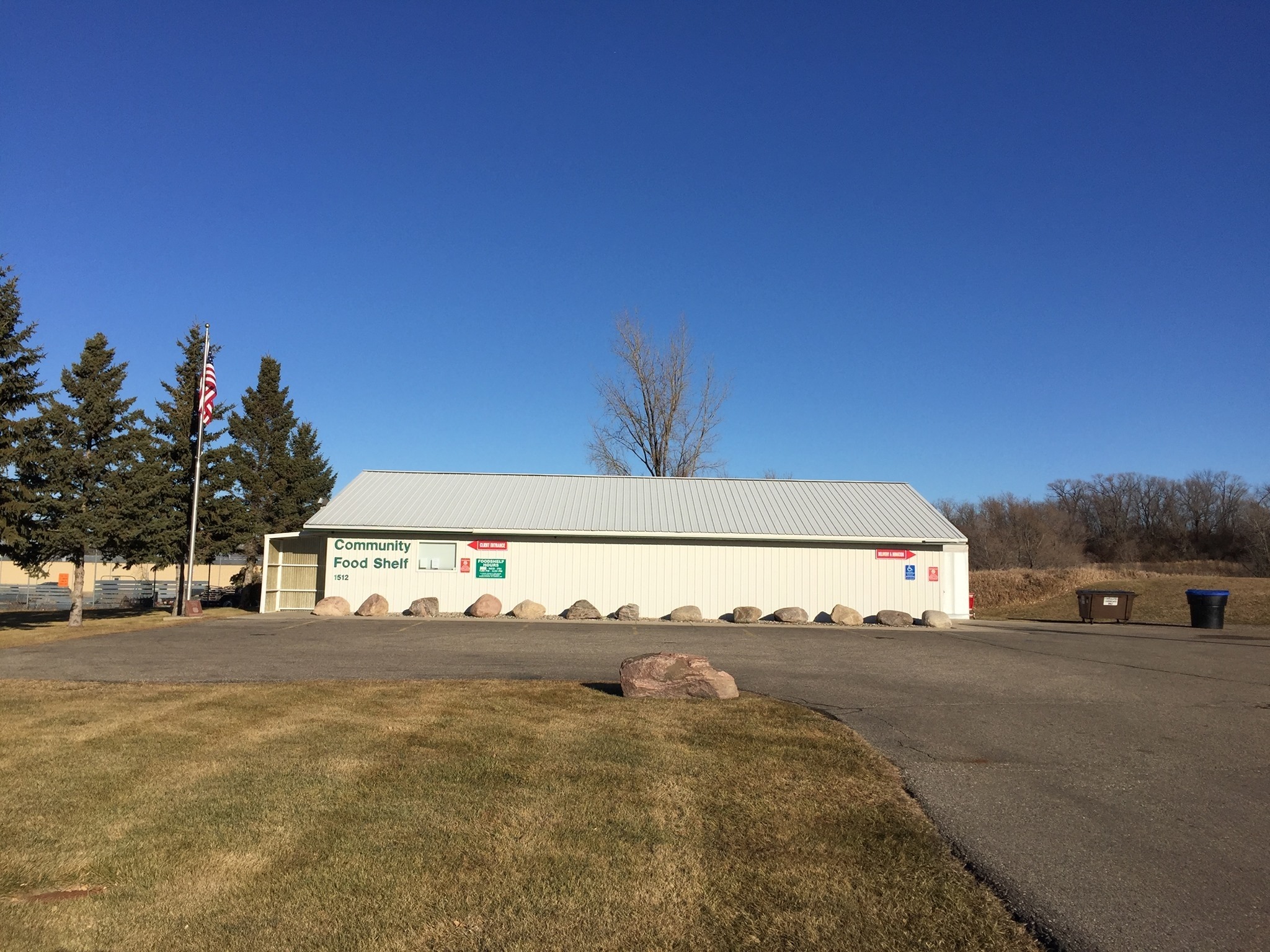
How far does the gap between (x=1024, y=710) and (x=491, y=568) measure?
17.8m

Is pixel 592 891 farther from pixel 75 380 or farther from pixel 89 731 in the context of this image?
pixel 75 380

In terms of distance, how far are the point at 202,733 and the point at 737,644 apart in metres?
11.5

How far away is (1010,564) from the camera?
74.6 meters

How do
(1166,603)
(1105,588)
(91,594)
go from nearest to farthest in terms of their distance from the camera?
(1166,603), (1105,588), (91,594)

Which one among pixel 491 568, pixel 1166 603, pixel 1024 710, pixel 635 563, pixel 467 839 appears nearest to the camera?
pixel 467 839

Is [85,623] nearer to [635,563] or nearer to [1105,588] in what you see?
[635,563]

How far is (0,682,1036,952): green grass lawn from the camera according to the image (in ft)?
12.7

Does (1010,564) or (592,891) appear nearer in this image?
(592,891)

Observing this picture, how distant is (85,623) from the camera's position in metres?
21.5

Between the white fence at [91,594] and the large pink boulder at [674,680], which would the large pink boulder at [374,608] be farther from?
the white fence at [91,594]

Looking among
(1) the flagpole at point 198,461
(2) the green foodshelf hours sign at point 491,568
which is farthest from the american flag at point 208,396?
(2) the green foodshelf hours sign at point 491,568

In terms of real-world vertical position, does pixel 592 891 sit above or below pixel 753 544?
below

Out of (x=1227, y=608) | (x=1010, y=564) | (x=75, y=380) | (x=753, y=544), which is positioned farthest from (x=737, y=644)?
(x=1010, y=564)

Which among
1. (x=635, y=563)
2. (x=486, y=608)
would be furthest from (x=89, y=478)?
(x=635, y=563)
